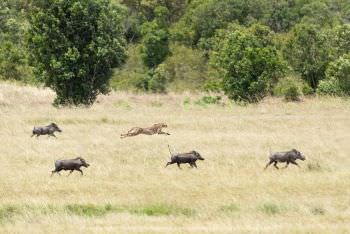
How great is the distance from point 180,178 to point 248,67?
23166 millimetres

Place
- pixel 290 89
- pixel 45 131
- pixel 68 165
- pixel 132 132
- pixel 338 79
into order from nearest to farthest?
pixel 68 165
pixel 45 131
pixel 132 132
pixel 338 79
pixel 290 89

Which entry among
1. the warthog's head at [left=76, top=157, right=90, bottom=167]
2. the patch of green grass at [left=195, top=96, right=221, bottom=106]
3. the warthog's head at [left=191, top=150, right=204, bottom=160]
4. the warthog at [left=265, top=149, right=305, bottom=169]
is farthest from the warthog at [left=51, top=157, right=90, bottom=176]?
the patch of green grass at [left=195, top=96, right=221, bottom=106]

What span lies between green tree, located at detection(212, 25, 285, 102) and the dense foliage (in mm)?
62

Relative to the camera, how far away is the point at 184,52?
7838cm

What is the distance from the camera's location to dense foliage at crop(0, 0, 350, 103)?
131 ft

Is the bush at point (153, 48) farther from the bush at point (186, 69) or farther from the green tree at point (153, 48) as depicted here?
the bush at point (186, 69)

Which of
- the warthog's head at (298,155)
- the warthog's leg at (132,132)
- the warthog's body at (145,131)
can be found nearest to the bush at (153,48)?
the warthog's body at (145,131)

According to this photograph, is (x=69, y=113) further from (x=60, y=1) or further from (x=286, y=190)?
(x=286, y=190)

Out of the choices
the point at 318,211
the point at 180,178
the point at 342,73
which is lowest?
the point at 342,73

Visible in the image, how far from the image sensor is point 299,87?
157 feet

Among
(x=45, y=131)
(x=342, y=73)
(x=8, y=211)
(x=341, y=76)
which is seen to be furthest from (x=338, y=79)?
(x=8, y=211)

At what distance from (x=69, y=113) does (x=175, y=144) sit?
1093 cm

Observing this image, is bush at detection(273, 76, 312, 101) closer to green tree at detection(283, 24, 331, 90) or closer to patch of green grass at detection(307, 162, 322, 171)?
green tree at detection(283, 24, 331, 90)

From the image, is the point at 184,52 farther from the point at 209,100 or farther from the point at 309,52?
the point at 209,100
